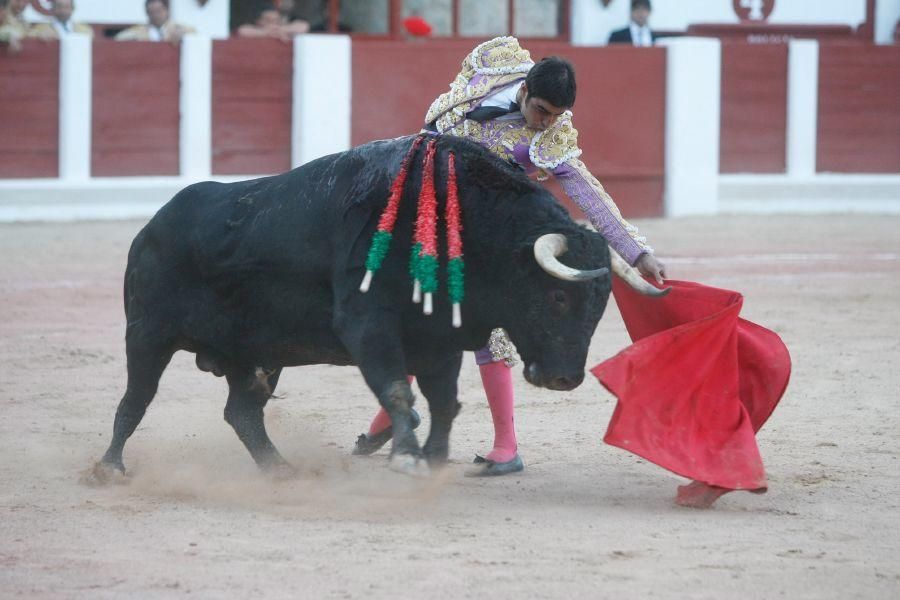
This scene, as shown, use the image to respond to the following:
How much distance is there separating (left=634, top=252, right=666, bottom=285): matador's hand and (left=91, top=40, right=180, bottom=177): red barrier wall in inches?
251

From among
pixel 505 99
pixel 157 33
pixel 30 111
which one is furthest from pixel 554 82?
pixel 157 33

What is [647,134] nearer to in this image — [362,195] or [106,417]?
[106,417]

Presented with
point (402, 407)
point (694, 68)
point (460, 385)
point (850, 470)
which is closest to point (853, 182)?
point (694, 68)

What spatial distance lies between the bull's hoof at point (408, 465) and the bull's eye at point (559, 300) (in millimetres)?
440

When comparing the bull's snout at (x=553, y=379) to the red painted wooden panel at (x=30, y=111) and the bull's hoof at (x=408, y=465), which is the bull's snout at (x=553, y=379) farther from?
the red painted wooden panel at (x=30, y=111)

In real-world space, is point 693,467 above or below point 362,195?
below

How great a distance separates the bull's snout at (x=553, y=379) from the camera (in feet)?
11.0

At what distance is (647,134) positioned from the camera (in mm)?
10492

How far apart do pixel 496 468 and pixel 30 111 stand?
618 centimetres

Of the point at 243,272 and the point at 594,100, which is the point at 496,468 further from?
the point at 594,100

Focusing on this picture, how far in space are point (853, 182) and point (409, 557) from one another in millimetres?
8815

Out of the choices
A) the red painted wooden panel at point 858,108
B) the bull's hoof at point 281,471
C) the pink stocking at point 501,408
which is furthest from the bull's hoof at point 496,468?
the red painted wooden panel at point 858,108

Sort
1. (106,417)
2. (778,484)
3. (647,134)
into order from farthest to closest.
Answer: (647,134)
(106,417)
(778,484)

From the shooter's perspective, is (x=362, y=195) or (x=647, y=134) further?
(x=647, y=134)
